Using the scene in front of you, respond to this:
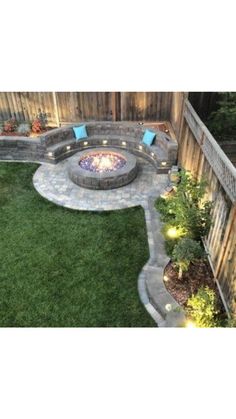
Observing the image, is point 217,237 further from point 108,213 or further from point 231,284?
point 108,213

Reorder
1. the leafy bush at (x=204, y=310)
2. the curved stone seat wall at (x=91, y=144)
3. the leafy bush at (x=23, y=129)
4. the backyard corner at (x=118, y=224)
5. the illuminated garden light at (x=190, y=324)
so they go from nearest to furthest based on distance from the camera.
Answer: the leafy bush at (x=204, y=310), the illuminated garden light at (x=190, y=324), the backyard corner at (x=118, y=224), the curved stone seat wall at (x=91, y=144), the leafy bush at (x=23, y=129)

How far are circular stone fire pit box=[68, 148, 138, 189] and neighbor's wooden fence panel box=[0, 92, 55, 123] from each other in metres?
3.70

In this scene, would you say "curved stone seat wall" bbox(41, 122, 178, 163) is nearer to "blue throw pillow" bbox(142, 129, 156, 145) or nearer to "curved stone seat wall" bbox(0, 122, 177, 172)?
"curved stone seat wall" bbox(0, 122, 177, 172)

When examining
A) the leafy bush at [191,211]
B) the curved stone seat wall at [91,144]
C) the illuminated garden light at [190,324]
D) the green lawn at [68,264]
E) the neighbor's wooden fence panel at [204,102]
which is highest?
the neighbor's wooden fence panel at [204,102]

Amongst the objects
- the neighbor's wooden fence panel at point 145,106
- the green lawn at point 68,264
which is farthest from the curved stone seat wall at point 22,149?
the neighbor's wooden fence panel at point 145,106

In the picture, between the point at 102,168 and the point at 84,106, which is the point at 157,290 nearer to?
the point at 102,168

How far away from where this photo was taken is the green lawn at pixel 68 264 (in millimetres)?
7535

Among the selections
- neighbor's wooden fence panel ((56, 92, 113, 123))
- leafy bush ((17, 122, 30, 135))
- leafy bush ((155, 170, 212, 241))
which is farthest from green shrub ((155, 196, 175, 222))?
leafy bush ((17, 122, 30, 135))

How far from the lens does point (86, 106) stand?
51.9 ft

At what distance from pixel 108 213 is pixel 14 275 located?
12.1 ft

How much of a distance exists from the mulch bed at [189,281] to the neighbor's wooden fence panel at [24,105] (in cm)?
1087

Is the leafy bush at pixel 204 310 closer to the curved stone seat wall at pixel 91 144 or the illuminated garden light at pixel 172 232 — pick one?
the illuminated garden light at pixel 172 232

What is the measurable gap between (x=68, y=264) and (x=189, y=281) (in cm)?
324

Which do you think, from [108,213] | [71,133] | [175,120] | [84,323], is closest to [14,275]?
[84,323]
